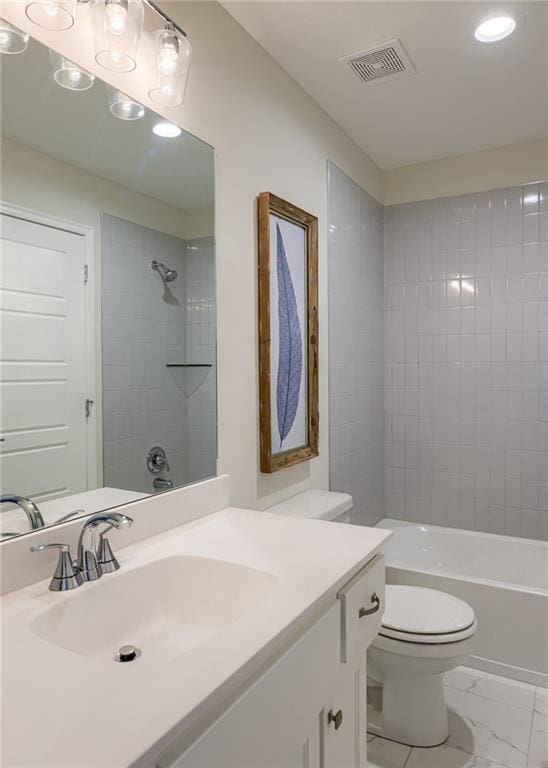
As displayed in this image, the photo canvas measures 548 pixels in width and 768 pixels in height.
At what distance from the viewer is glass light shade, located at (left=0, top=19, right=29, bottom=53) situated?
3.37 feet

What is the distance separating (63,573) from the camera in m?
1.00

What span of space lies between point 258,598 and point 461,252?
258cm

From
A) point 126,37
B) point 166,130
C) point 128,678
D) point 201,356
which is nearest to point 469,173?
point 166,130

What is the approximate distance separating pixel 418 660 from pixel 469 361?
5.87ft

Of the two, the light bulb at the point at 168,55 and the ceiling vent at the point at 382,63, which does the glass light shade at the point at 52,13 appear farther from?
the ceiling vent at the point at 382,63

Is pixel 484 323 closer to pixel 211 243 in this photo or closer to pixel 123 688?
pixel 211 243

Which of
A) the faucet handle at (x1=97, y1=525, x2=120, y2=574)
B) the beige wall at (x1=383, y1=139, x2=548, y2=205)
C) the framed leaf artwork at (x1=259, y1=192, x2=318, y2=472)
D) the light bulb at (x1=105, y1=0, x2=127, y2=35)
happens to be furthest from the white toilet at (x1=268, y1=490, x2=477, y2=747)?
the beige wall at (x1=383, y1=139, x2=548, y2=205)

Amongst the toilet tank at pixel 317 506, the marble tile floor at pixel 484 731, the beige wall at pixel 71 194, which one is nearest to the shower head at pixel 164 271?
the beige wall at pixel 71 194

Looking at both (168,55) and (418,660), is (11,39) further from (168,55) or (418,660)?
(418,660)

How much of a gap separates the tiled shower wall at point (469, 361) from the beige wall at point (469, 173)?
0.20 feet

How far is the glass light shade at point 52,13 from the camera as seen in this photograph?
3.50ft

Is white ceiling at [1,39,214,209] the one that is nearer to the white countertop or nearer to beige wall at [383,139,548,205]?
the white countertop

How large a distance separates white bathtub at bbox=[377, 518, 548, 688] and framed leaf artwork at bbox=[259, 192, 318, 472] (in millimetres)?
941

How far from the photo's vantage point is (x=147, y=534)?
52.4 inches
